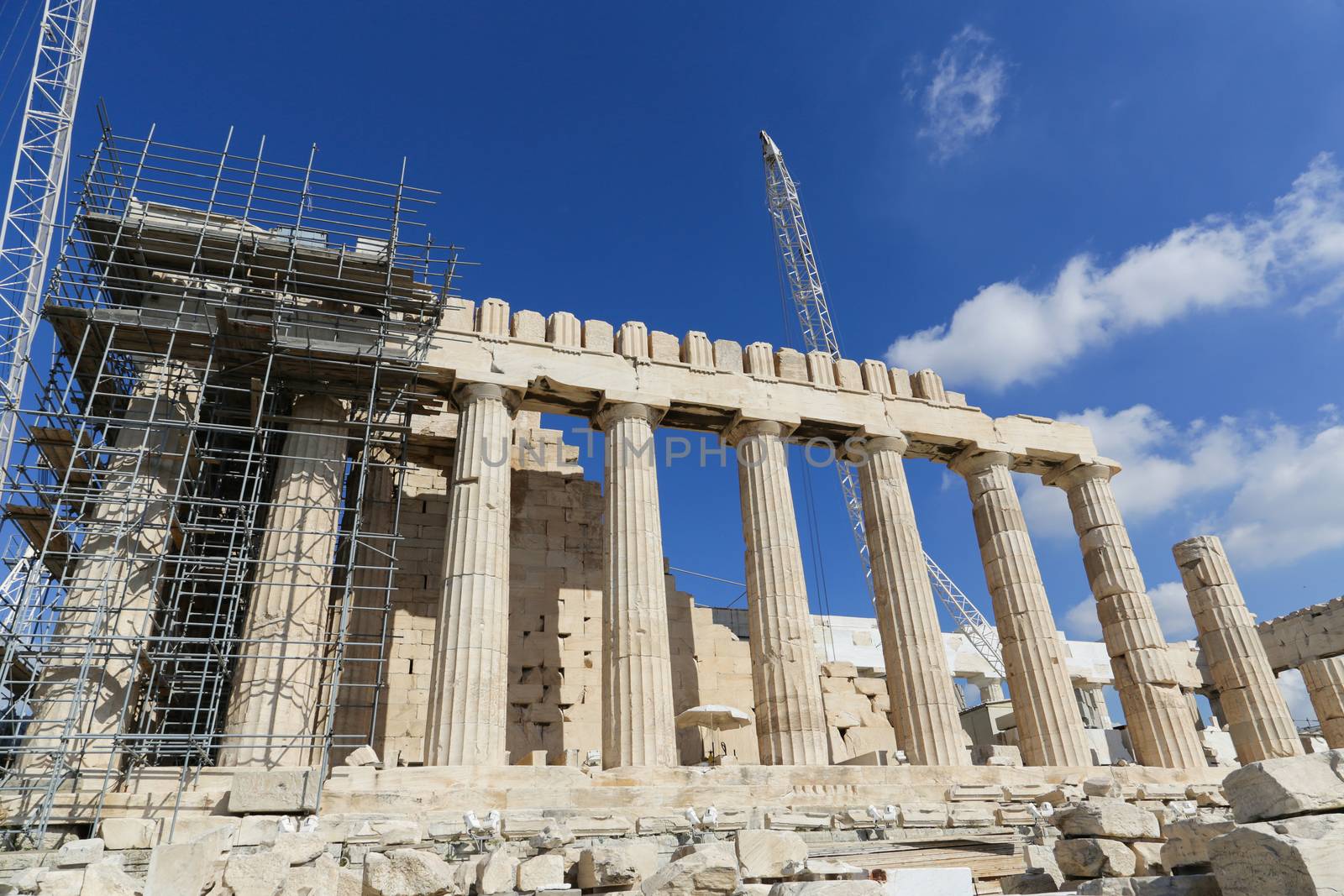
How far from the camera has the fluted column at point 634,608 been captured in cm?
1806

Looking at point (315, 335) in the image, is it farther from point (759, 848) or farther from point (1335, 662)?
point (1335, 662)

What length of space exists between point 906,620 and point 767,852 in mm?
13356

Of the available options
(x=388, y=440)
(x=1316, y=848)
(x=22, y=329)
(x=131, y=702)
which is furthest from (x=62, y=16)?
(x=1316, y=848)

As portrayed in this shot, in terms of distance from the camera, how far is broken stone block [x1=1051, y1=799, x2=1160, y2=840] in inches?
446

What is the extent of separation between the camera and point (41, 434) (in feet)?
64.3

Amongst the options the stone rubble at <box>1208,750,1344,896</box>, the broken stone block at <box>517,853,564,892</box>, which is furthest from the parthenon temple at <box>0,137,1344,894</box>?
the stone rubble at <box>1208,750,1344,896</box>

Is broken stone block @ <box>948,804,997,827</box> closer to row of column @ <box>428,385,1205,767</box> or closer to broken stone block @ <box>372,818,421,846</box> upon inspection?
row of column @ <box>428,385,1205,767</box>

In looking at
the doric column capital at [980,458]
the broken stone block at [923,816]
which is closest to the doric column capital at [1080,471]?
the doric column capital at [980,458]

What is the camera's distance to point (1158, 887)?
7797mm

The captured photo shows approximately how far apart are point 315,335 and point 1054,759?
19.2 m

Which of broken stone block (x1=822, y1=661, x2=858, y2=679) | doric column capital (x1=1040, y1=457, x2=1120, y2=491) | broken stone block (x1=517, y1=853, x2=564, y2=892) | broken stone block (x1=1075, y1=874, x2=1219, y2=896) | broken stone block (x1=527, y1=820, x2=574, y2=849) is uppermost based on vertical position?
doric column capital (x1=1040, y1=457, x2=1120, y2=491)

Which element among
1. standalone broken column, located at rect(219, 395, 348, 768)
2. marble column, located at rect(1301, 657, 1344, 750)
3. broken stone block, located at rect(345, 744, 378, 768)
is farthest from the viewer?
marble column, located at rect(1301, 657, 1344, 750)

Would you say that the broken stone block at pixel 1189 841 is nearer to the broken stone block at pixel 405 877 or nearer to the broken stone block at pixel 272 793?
the broken stone block at pixel 405 877

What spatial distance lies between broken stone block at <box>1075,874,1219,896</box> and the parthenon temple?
8.63 feet
